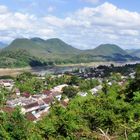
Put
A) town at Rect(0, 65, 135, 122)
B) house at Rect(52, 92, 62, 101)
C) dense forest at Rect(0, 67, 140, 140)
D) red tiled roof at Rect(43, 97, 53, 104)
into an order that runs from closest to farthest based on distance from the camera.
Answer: dense forest at Rect(0, 67, 140, 140)
town at Rect(0, 65, 135, 122)
red tiled roof at Rect(43, 97, 53, 104)
house at Rect(52, 92, 62, 101)

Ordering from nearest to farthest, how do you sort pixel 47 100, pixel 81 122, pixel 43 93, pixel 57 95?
1. pixel 81 122
2. pixel 47 100
3. pixel 57 95
4. pixel 43 93

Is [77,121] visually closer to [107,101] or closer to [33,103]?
[107,101]

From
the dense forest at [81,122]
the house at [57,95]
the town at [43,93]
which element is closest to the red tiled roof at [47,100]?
the town at [43,93]

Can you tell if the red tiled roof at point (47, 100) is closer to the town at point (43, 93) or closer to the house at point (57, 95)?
the town at point (43, 93)

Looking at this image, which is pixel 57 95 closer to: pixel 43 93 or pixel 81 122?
pixel 43 93

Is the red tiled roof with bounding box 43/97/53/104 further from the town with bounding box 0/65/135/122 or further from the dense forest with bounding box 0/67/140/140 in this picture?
the dense forest with bounding box 0/67/140/140

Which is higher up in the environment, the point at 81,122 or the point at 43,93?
the point at 81,122

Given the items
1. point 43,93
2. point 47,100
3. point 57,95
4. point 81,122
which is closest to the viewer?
point 81,122


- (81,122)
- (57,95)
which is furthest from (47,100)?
(81,122)

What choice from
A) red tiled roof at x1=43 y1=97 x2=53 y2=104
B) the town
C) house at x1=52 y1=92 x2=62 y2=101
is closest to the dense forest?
the town

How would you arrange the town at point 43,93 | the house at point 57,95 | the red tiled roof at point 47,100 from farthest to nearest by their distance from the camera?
the house at point 57,95
the red tiled roof at point 47,100
the town at point 43,93

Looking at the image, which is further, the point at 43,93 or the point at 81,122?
the point at 43,93

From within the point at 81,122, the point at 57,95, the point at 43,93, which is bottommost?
the point at 43,93
